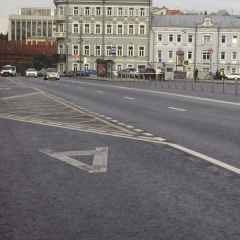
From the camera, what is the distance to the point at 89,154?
487 inches

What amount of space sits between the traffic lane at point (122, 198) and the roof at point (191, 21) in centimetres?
13735

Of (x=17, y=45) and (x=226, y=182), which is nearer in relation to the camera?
(x=226, y=182)

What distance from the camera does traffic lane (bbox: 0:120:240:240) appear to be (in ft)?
22.3

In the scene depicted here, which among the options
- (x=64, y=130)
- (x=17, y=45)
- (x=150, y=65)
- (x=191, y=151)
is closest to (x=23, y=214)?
(x=191, y=151)

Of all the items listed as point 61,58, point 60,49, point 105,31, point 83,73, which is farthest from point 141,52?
point 83,73

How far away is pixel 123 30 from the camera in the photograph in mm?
146000

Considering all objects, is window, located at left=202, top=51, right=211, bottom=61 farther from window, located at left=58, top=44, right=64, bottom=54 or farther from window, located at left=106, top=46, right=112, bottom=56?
window, located at left=58, top=44, right=64, bottom=54

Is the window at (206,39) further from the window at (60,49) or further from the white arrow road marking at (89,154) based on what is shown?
the white arrow road marking at (89,154)

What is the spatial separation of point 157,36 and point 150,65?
6.50 metres

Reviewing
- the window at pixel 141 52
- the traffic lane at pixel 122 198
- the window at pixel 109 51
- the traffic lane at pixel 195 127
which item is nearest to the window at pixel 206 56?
the window at pixel 141 52

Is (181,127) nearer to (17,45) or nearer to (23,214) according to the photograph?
(23,214)

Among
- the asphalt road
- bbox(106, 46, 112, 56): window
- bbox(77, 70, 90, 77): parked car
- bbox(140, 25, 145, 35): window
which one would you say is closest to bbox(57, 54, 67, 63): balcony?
bbox(106, 46, 112, 56): window

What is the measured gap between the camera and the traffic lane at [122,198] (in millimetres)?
6797

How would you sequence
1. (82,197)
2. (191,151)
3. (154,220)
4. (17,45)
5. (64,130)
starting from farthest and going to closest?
(17,45) < (64,130) < (191,151) < (82,197) < (154,220)
